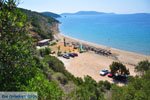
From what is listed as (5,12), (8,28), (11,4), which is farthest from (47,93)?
(11,4)

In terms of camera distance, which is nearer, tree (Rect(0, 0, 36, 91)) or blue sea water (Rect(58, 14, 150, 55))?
tree (Rect(0, 0, 36, 91))

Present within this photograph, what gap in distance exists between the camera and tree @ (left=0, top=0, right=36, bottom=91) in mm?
3158

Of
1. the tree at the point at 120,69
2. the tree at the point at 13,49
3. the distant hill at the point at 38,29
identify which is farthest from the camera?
the distant hill at the point at 38,29

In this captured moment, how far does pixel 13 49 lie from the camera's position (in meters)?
3.15

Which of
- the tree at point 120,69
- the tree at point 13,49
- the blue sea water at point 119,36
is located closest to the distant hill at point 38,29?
the tree at point 13,49

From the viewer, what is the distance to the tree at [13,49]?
3158 millimetres

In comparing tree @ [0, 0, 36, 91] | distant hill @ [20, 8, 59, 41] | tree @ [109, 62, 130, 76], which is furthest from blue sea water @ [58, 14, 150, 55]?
tree @ [0, 0, 36, 91]

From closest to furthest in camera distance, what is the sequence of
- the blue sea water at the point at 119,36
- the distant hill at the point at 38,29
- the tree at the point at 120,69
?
1. the tree at the point at 120,69
2. the distant hill at the point at 38,29
3. the blue sea water at the point at 119,36

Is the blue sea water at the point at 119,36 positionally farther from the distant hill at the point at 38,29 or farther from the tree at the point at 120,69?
the tree at the point at 120,69

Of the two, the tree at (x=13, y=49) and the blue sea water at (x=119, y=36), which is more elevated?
the tree at (x=13, y=49)

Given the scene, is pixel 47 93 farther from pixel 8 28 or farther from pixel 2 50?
pixel 8 28

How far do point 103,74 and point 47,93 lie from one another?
16890mm

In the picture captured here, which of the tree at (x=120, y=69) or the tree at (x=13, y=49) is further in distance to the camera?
the tree at (x=120, y=69)

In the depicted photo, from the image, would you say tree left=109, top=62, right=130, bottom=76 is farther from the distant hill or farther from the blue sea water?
the blue sea water
